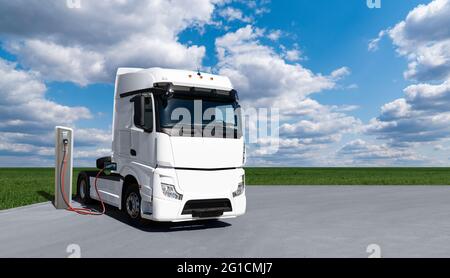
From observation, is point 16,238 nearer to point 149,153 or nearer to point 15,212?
point 149,153

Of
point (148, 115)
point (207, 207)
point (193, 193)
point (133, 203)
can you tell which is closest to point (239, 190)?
point (207, 207)

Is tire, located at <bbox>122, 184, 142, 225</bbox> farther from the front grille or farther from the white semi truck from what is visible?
the front grille

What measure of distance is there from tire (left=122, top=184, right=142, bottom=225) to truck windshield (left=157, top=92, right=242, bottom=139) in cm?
185

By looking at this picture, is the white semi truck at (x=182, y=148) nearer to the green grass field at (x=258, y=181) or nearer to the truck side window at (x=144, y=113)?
the truck side window at (x=144, y=113)

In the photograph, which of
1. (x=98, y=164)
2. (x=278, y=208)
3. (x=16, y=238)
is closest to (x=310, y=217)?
(x=278, y=208)

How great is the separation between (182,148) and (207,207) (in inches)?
54.7

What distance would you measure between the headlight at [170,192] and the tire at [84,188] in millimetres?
5347

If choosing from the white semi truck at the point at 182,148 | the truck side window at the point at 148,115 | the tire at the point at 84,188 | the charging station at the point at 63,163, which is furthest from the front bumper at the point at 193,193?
the tire at the point at 84,188

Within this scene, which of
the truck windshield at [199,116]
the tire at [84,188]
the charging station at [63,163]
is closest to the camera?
the truck windshield at [199,116]

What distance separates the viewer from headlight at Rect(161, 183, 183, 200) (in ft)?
28.7

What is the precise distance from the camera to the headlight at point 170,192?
8.76 metres

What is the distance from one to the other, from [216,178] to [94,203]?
20.2 feet

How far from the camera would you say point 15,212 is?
39.6 feet
